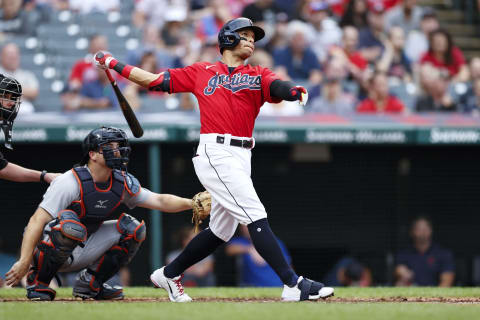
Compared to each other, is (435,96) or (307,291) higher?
(435,96)

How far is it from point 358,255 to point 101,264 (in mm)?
4485

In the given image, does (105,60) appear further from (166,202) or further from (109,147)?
(166,202)

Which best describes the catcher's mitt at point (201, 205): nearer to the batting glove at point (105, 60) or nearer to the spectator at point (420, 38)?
the batting glove at point (105, 60)

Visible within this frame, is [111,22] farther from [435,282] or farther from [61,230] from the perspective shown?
[61,230]

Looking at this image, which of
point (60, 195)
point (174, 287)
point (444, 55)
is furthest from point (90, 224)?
Result: point (444, 55)

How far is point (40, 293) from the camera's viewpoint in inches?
199

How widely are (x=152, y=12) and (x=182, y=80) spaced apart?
19.8 feet

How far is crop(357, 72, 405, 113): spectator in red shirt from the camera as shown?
9.41 meters

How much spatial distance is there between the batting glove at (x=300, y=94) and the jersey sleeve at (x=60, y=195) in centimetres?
142

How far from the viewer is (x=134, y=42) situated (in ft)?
34.5

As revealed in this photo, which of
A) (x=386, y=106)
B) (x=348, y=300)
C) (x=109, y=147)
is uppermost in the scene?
(x=386, y=106)

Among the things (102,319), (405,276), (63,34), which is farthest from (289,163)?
(102,319)

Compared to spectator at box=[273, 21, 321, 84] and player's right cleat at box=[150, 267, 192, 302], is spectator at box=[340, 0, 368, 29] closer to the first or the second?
spectator at box=[273, 21, 321, 84]

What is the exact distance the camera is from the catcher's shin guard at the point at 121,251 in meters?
5.14
